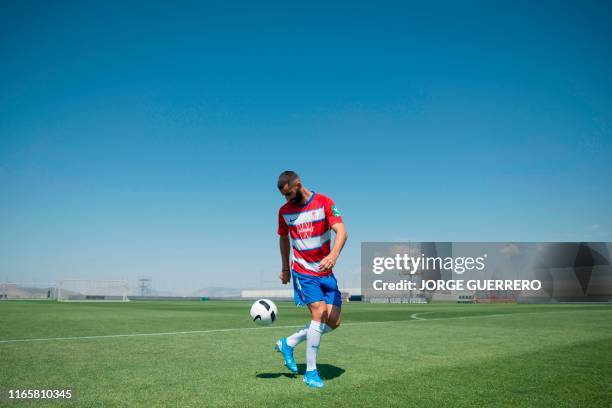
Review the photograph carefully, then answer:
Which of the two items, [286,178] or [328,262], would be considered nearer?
[328,262]

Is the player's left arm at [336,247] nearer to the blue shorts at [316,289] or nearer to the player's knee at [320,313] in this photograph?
the blue shorts at [316,289]

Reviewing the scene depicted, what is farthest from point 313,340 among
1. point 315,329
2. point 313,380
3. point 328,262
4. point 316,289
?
point 328,262

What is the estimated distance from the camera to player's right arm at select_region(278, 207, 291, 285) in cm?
595

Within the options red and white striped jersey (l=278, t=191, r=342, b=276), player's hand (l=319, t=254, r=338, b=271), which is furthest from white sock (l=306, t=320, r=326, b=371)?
player's hand (l=319, t=254, r=338, b=271)

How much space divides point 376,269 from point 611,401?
7021 cm

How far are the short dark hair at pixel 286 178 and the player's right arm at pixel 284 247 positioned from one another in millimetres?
673

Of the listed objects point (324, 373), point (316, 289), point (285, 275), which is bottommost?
point (324, 373)

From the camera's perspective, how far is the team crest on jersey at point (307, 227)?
5.56 meters

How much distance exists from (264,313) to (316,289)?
139 centimetres

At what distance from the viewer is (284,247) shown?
6055 millimetres

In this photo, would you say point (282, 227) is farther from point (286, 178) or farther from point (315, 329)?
point (315, 329)

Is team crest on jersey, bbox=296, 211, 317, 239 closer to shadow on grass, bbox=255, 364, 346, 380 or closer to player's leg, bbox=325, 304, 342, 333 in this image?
player's leg, bbox=325, 304, 342, 333

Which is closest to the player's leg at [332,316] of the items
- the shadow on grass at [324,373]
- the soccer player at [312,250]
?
the soccer player at [312,250]

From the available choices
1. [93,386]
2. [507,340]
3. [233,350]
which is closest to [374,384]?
[93,386]
